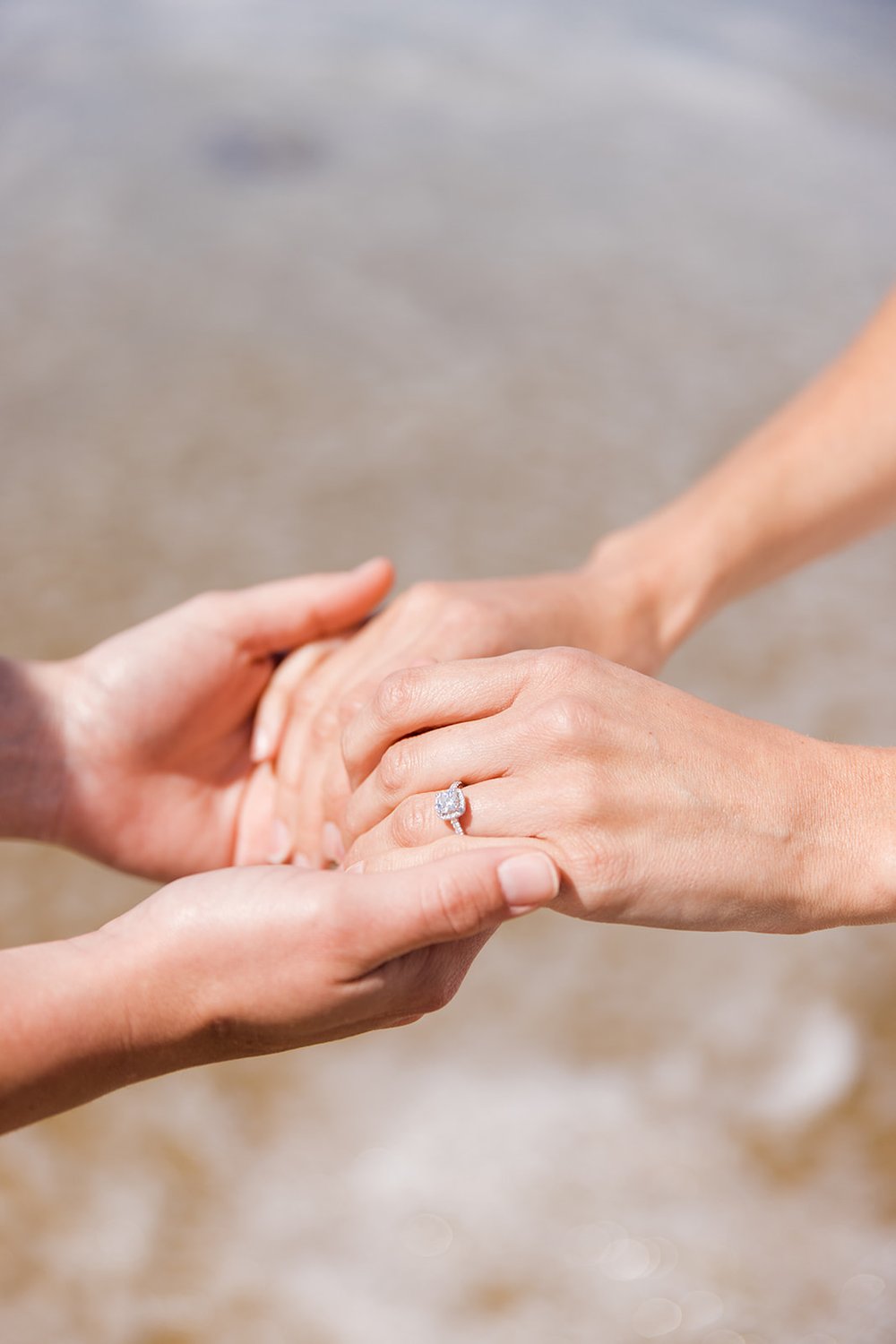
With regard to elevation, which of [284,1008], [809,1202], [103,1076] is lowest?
[809,1202]

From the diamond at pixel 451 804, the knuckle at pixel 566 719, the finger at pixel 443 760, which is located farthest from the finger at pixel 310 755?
the knuckle at pixel 566 719

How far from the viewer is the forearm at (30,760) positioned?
1.67 meters

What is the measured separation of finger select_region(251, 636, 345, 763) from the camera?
1807mm

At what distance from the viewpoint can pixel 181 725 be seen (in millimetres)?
1717

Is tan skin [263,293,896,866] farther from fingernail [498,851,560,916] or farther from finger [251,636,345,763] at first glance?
fingernail [498,851,560,916]

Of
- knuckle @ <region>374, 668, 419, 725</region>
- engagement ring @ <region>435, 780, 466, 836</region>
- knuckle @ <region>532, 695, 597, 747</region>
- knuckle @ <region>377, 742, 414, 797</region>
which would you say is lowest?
knuckle @ <region>377, 742, 414, 797</region>

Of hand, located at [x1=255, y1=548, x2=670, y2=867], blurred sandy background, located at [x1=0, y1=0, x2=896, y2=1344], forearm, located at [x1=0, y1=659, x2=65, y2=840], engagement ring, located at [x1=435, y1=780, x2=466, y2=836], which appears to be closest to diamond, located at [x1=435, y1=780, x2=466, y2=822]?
engagement ring, located at [x1=435, y1=780, x2=466, y2=836]

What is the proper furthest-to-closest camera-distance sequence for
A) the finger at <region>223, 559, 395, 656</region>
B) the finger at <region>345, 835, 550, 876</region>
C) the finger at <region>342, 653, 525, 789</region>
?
1. the finger at <region>223, 559, 395, 656</region>
2. the finger at <region>342, 653, 525, 789</region>
3. the finger at <region>345, 835, 550, 876</region>

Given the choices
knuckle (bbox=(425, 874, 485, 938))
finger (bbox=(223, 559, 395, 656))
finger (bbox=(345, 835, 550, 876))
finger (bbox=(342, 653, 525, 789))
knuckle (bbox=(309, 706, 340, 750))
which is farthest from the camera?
finger (bbox=(223, 559, 395, 656))

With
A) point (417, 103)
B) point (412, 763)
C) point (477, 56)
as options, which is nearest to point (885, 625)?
point (412, 763)

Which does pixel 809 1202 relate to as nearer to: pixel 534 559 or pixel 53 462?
pixel 534 559

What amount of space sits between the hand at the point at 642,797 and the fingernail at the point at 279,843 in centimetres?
40

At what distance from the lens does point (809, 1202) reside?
70.5 inches

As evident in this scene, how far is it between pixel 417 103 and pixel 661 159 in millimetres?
1217
